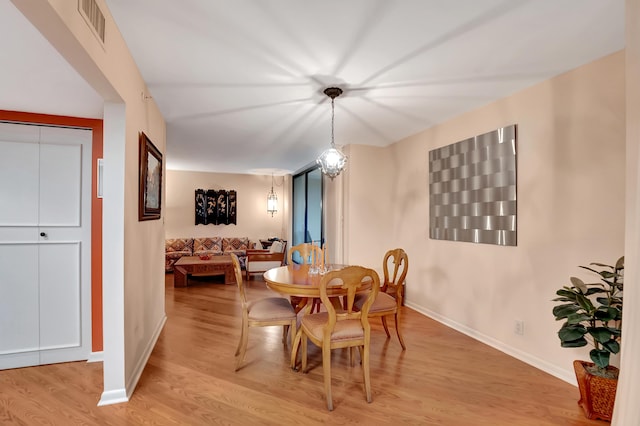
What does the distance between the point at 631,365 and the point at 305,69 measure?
2.56 m

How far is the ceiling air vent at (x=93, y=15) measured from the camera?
4.74 feet

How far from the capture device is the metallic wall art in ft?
9.49

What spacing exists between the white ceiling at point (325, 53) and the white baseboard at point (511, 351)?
2365 millimetres

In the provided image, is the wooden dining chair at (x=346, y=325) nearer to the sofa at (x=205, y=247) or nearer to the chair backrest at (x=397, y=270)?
the chair backrest at (x=397, y=270)

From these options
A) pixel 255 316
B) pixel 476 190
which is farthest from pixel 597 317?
pixel 255 316

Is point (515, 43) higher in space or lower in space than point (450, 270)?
higher

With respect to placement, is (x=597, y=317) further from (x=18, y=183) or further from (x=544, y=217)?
(x=18, y=183)

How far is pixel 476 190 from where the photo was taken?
10.6ft

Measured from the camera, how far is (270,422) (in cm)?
189

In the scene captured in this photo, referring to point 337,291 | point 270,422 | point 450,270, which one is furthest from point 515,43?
point 270,422

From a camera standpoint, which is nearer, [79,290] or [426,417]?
[426,417]

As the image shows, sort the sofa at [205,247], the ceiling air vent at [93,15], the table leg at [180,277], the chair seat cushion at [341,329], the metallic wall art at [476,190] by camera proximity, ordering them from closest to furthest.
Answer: the ceiling air vent at [93,15] → the chair seat cushion at [341,329] → the metallic wall art at [476,190] → the table leg at [180,277] → the sofa at [205,247]

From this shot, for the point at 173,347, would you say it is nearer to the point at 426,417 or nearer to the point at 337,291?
the point at 337,291

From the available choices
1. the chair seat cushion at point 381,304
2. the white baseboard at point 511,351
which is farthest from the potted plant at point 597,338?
the chair seat cushion at point 381,304
